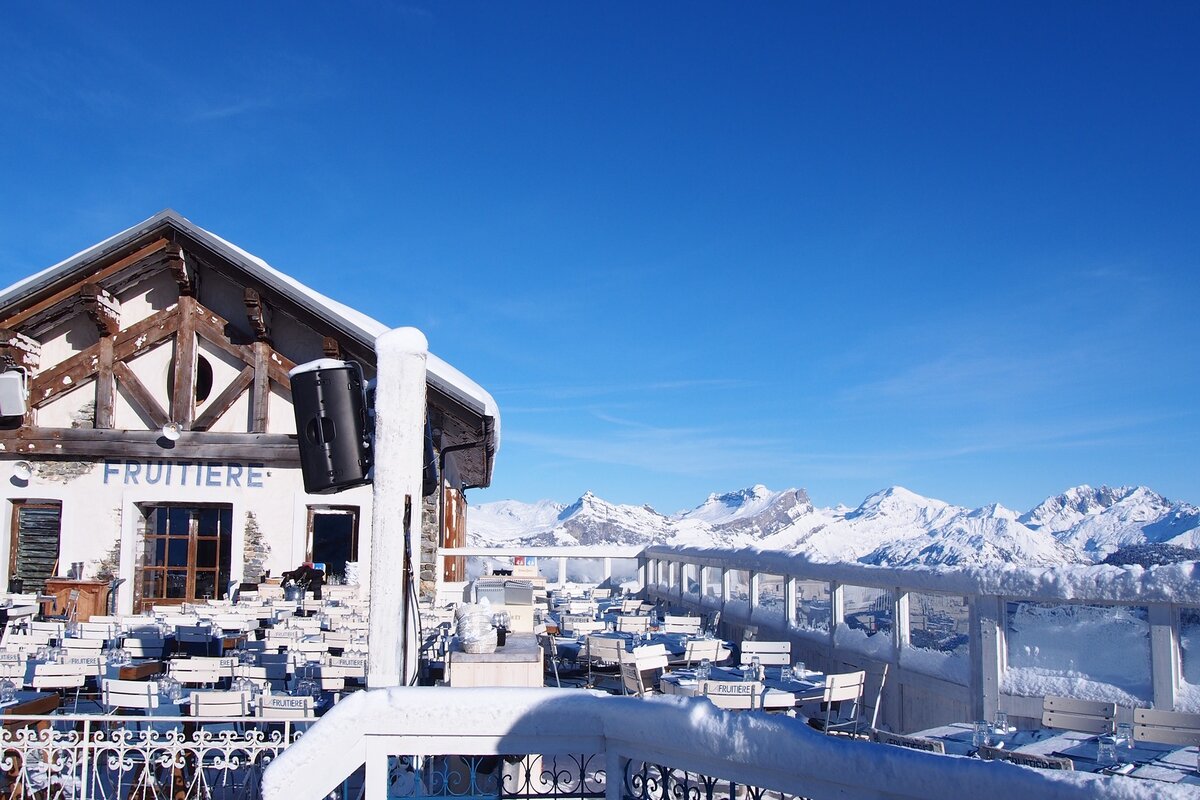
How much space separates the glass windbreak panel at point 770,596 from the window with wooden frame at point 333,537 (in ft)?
22.7

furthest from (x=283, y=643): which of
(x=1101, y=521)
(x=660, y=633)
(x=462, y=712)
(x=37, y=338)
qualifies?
(x=1101, y=521)

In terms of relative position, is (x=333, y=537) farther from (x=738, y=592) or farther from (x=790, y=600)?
(x=790, y=600)

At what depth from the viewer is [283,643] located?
31.1ft

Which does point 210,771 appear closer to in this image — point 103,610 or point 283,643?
point 283,643

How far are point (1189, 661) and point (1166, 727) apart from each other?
33.6 inches

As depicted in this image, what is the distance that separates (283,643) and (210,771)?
308cm

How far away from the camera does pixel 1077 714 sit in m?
6.05

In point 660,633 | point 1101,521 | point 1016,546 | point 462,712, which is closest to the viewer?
point 462,712

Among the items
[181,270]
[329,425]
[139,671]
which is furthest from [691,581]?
[329,425]

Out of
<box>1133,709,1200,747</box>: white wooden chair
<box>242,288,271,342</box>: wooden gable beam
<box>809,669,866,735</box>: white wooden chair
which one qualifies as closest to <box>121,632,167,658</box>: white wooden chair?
<box>809,669,866,735</box>: white wooden chair

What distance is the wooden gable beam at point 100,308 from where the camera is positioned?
51.8 ft

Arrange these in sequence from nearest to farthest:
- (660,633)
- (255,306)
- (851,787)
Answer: (851,787)
(660,633)
(255,306)

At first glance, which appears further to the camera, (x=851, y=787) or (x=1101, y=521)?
(x=1101, y=521)

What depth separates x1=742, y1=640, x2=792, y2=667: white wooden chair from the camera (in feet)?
29.6
